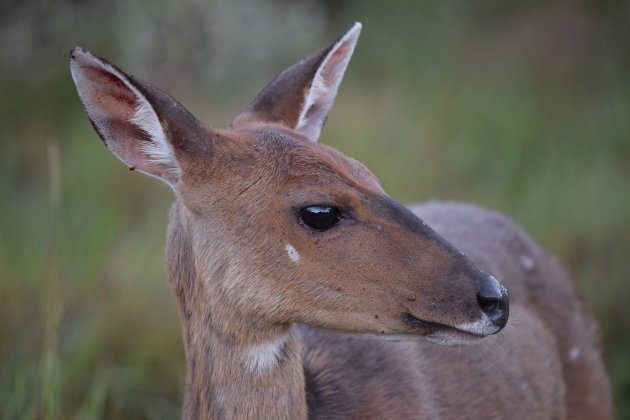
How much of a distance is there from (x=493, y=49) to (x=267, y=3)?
9.08ft

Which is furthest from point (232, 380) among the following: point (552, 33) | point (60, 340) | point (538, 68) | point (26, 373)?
point (552, 33)

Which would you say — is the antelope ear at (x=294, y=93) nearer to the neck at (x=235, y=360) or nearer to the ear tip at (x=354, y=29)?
the ear tip at (x=354, y=29)

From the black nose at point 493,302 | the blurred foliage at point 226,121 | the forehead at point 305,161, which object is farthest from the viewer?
the blurred foliage at point 226,121

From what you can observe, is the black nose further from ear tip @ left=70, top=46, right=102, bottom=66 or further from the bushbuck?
ear tip @ left=70, top=46, right=102, bottom=66

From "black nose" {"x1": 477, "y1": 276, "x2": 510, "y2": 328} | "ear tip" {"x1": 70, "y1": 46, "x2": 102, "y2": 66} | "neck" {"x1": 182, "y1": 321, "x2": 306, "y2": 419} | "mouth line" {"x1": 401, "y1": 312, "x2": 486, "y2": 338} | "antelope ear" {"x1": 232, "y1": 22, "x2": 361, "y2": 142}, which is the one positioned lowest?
"neck" {"x1": 182, "y1": 321, "x2": 306, "y2": 419}

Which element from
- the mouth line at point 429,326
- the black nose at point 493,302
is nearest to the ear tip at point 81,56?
the mouth line at point 429,326

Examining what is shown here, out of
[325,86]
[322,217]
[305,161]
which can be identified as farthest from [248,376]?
[325,86]

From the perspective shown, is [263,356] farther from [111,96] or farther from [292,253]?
[111,96]

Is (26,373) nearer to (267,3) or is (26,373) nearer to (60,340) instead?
(60,340)

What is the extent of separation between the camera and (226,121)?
8164 mm

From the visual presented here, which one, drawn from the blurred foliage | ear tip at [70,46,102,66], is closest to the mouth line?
ear tip at [70,46,102,66]

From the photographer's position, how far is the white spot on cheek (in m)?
3.13

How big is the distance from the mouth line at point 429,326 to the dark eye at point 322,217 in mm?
400

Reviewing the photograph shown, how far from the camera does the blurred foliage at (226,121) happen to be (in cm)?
519
